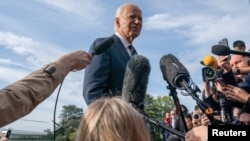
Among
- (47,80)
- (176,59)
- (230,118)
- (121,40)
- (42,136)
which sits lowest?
(42,136)

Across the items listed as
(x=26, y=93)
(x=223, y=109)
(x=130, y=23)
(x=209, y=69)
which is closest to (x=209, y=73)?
(x=209, y=69)

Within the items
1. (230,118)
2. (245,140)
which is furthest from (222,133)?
(230,118)

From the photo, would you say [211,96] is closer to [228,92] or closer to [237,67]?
[228,92]

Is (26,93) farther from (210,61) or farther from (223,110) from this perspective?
(210,61)

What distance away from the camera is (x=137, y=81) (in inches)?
92.3

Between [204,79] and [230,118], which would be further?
[204,79]

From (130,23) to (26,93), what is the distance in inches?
73.9

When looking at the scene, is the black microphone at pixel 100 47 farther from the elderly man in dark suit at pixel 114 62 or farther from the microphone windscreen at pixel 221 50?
the microphone windscreen at pixel 221 50

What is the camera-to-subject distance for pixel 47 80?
59.8 inches

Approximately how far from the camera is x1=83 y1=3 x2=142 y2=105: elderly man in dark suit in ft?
9.03

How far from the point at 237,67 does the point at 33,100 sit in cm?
238

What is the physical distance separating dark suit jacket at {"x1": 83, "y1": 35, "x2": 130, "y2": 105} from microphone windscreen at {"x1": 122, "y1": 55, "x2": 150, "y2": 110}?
376 mm

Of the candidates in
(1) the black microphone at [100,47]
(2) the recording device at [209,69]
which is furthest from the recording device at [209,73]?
(1) the black microphone at [100,47]

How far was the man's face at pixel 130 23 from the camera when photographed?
10.5 feet
